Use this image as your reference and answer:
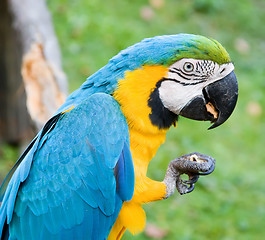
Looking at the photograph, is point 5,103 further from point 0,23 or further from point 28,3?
point 28,3

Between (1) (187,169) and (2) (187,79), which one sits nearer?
(2) (187,79)

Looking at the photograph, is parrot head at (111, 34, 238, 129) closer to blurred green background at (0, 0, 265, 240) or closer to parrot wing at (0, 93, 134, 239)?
parrot wing at (0, 93, 134, 239)

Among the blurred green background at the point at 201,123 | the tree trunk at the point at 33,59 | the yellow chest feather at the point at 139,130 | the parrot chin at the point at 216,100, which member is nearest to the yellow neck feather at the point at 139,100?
the yellow chest feather at the point at 139,130

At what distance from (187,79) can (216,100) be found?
18cm

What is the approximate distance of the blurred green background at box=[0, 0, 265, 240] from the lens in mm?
4000

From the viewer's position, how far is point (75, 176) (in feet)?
6.75

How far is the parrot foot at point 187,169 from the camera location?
2252 mm

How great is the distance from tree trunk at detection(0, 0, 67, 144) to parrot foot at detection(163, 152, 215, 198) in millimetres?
883

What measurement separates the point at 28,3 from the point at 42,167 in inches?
66.6

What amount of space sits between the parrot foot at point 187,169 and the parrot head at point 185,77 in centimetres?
24

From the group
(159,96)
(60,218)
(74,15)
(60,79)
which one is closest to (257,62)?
(74,15)

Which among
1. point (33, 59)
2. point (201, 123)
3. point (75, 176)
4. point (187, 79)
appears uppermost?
point (33, 59)

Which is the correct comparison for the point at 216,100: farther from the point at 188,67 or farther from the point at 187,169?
the point at 187,169

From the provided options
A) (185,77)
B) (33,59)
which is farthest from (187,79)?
(33,59)
